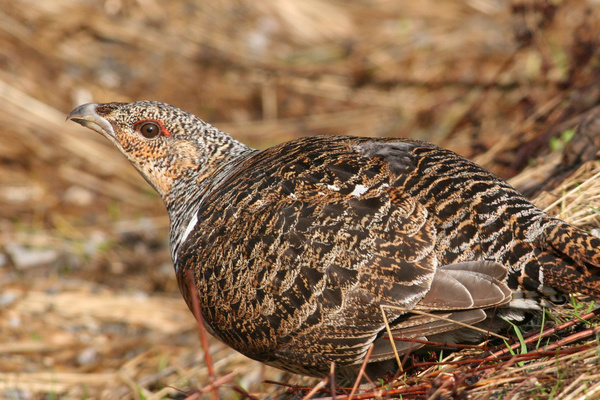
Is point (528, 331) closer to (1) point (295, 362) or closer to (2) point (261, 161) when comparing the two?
(1) point (295, 362)

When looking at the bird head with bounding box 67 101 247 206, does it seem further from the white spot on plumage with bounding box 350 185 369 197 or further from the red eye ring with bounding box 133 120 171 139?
the white spot on plumage with bounding box 350 185 369 197

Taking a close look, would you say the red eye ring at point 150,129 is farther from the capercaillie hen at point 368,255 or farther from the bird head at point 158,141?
the capercaillie hen at point 368,255

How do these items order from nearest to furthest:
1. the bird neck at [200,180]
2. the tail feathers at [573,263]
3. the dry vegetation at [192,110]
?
the tail feathers at [573,263], the bird neck at [200,180], the dry vegetation at [192,110]

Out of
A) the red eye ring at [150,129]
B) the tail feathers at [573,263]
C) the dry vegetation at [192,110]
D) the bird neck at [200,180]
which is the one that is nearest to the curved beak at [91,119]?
the red eye ring at [150,129]

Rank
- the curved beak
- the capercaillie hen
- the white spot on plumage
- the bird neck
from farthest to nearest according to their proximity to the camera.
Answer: the curved beak → the bird neck → the white spot on plumage → the capercaillie hen

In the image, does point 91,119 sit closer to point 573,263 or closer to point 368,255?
point 368,255

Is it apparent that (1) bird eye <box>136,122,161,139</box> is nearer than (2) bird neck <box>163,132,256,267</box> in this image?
No

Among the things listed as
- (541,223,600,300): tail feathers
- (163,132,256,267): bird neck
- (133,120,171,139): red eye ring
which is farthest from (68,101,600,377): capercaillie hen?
(133,120,171,139): red eye ring

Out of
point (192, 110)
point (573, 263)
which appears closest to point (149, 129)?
point (573, 263)
